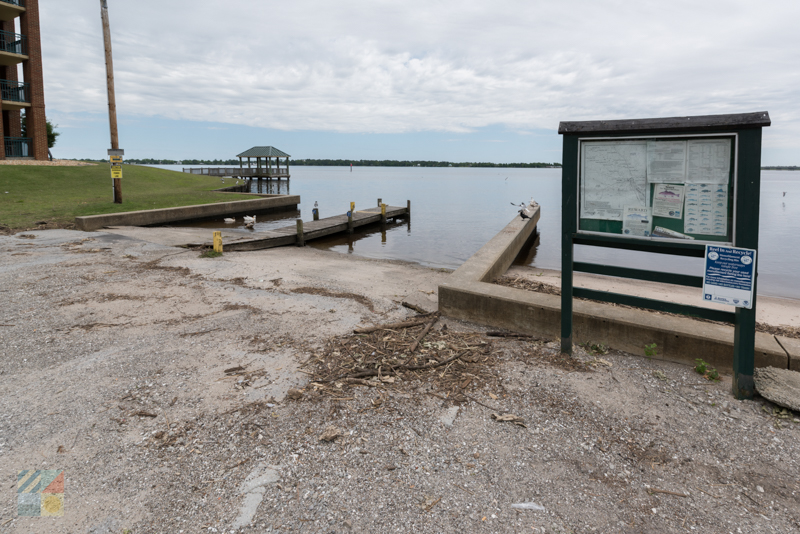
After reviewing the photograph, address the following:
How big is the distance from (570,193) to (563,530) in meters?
3.08

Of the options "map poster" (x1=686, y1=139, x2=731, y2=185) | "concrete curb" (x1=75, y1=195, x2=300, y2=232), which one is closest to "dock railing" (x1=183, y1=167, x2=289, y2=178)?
"concrete curb" (x1=75, y1=195, x2=300, y2=232)

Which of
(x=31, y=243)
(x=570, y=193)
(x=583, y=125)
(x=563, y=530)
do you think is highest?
(x=583, y=125)

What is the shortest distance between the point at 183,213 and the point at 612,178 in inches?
814

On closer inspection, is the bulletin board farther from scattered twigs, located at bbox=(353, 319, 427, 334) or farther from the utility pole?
the utility pole

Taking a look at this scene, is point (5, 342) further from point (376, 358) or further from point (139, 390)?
point (376, 358)

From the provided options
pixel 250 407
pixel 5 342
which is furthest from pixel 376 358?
pixel 5 342

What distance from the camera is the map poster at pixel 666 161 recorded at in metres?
4.04

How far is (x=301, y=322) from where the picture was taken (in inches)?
237

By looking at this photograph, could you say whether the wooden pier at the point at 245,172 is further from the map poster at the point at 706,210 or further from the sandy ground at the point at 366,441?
the map poster at the point at 706,210

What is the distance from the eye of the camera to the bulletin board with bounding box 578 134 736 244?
3.89 m

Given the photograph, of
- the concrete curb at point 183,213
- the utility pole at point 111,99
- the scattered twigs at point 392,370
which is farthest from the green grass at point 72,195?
the scattered twigs at point 392,370

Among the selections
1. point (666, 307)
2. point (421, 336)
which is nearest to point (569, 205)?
point (666, 307)

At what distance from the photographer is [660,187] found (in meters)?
4.17

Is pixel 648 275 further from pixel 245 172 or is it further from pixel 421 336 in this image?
pixel 245 172
